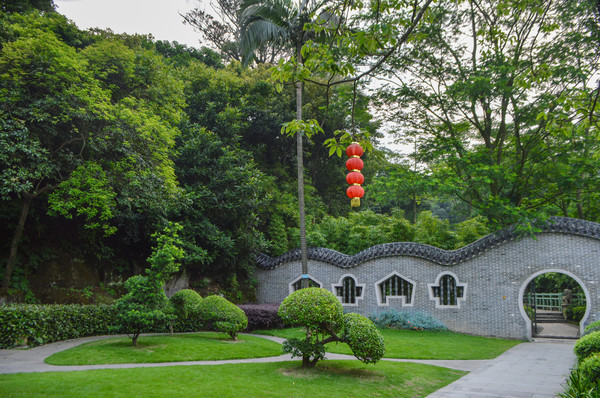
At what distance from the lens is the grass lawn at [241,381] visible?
5141 millimetres

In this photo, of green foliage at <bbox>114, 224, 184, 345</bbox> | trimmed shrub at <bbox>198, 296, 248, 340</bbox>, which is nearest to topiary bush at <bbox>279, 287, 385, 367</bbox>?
green foliage at <bbox>114, 224, 184, 345</bbox>

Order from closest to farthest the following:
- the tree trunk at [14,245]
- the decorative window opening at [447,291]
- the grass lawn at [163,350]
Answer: the grass lawn at [163,350] → the tree trunk at [14,245] → the decorative window opening at [447,291]

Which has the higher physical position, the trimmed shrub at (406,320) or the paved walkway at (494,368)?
the trimmed shrub at (406,320)

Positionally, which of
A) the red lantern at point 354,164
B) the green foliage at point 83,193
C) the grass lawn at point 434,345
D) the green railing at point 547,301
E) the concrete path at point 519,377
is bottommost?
the grass lawn at point 434,345

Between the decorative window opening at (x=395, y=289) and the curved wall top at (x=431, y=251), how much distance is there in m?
0.85

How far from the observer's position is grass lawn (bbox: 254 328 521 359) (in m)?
8.96

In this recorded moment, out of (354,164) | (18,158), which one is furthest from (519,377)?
(18,158)

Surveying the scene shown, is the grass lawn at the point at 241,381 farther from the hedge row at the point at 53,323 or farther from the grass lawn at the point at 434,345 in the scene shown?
the hedge row at the point at 53,323

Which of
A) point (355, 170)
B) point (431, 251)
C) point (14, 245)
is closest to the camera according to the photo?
point (355, 170)

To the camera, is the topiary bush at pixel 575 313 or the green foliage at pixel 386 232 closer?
the topiary bush at pixel 575 313

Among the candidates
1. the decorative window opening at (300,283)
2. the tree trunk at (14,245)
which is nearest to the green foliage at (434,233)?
the decorative window opening at (300,283)

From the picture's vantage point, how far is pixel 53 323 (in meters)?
9.12

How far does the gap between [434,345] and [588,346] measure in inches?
184

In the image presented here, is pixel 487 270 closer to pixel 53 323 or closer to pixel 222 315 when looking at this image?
pixel 222 315
